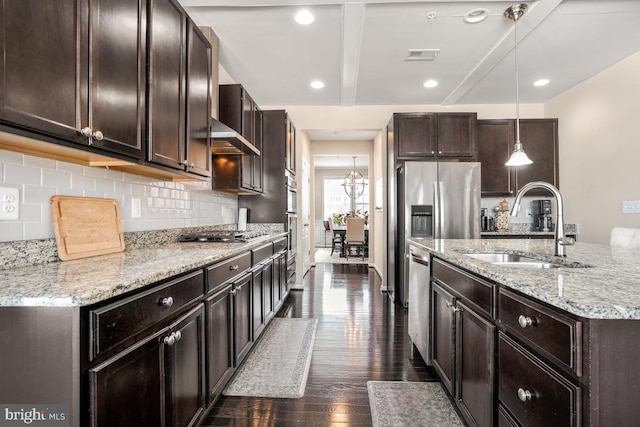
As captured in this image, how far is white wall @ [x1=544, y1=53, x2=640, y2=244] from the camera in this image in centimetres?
333

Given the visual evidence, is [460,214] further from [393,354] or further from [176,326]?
[176,326]

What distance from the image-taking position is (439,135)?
4.13 m

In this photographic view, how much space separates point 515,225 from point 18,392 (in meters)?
5.29

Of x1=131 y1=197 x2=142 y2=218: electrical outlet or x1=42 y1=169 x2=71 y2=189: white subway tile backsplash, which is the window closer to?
x1=131 y1=197 x2=142 y2=218: electrical outlet

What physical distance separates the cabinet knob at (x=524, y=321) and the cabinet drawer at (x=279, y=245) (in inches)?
97.9

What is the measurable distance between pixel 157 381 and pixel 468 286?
1384 mm

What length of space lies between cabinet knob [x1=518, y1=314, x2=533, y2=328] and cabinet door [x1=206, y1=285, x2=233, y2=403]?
4.47 feet

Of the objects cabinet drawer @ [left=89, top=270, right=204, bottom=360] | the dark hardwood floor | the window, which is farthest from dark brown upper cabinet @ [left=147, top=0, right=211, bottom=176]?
the window

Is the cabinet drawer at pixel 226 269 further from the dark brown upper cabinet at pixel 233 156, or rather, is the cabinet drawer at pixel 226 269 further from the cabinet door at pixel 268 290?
the dark brown upper cabinet at pixel 233 156

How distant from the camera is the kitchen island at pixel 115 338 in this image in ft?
2.79

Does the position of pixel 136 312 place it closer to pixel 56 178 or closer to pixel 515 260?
pixel 56 178

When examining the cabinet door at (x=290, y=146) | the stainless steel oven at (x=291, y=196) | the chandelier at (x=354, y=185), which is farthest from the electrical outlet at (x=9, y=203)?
the chandelier at (x=354, y=185)

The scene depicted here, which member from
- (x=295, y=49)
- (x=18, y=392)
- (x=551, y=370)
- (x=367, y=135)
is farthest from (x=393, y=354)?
(x=367, y=135)

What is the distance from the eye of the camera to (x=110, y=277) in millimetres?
1062
